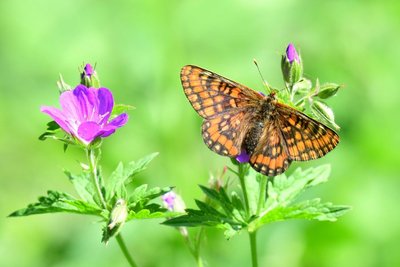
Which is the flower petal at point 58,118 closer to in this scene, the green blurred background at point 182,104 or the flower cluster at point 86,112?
the flower cluster at point 86,112

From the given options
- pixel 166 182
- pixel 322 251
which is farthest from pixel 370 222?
pixel 166 182

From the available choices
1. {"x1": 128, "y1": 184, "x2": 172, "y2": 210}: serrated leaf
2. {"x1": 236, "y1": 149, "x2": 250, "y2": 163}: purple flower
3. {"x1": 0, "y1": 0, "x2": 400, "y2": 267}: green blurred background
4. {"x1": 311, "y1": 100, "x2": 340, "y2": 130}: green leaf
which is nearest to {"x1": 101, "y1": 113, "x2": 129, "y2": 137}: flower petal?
{"x1": 128, "y1": 184, "x2": 172, "y2": 210}: serrated leaf

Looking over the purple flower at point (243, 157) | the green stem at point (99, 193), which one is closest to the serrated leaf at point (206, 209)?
the purple flower at point (243, 157)

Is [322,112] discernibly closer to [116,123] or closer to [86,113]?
[116,123]

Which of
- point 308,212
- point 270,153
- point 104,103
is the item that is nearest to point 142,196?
point 104,103

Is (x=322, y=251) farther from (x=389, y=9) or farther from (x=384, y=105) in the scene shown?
(x=389, y=9)

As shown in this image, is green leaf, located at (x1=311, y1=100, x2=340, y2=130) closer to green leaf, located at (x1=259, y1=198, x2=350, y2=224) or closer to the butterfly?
the butterfly
